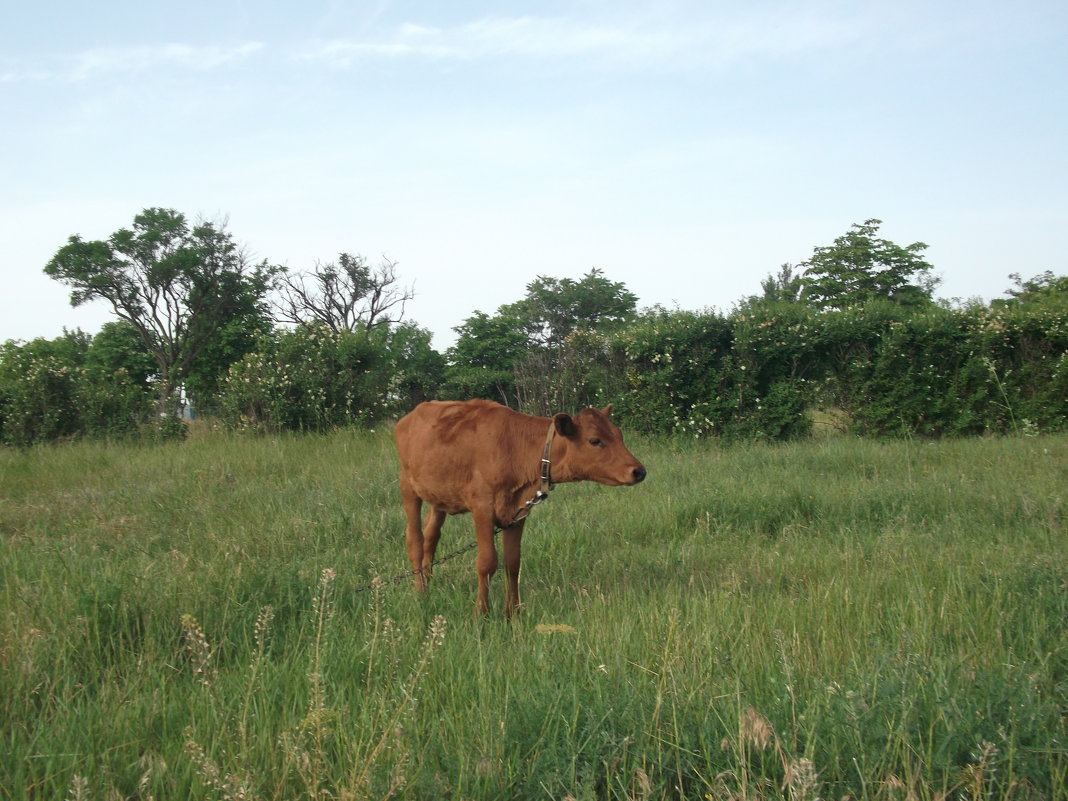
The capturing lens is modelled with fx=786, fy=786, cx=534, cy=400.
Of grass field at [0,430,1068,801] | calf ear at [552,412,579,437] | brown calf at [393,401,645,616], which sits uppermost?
calf ear at [552,412,579,437]

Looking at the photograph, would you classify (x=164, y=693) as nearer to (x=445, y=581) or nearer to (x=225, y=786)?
(x=225, y=786)

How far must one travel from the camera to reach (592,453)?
5.32m

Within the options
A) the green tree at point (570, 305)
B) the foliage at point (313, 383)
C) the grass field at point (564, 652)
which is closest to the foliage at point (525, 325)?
the green tree at point (570, 305)

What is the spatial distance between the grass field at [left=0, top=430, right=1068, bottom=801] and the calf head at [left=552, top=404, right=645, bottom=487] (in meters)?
0.79

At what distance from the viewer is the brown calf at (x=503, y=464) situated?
526cm

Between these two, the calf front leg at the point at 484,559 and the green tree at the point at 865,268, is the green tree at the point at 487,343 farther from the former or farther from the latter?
the calf front leg at the point at 484,559

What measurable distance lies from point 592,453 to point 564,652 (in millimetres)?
1736

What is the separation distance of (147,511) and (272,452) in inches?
136

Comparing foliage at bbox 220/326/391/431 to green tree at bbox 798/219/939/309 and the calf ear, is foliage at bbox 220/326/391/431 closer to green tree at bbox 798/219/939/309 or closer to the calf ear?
the calf ear

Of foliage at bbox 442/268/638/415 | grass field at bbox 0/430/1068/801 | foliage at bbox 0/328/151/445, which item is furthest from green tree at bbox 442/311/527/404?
grass field at bbox 0/430/1068/801

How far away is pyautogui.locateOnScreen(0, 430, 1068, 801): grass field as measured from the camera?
102 inches

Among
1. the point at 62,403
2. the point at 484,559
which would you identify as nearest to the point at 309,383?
the point at 62,403

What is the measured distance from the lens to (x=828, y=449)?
37.4 ft

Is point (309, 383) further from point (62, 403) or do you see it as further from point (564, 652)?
point (564, 652)
